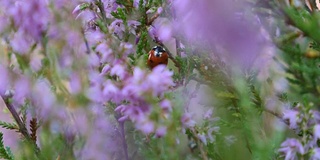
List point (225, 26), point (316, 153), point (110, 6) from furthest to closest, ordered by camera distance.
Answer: point (110, 6), point (316, 153), point (225, 26)

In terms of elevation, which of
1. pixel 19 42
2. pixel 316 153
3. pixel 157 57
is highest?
pixel 19 42

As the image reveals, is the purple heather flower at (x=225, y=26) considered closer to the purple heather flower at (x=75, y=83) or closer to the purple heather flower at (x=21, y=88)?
the purple heather flower at (x=75, y=83)

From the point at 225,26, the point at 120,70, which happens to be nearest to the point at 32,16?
the point at 120,70

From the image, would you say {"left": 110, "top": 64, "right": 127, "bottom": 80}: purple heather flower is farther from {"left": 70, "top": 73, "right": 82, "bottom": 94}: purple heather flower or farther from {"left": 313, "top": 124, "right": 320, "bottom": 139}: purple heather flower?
{"left": 313, "top": 124, "right": 320, "bottom": 139}: purple heather flower

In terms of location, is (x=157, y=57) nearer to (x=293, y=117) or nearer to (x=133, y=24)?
(x=133, y=24)

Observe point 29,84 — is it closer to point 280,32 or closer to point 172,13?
point 172,13

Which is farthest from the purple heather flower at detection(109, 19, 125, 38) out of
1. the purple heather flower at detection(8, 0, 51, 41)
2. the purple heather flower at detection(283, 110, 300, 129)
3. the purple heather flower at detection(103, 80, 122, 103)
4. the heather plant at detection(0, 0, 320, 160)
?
the purple heather flower at detection(283, 110, 300, 129)

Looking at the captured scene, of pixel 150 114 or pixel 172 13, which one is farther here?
pixel 172 13

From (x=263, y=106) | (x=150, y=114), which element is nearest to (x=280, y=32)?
(x=263, y=106)
